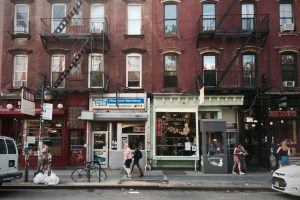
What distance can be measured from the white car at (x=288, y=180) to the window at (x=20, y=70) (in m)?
16.1

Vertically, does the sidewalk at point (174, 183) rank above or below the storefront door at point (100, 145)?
below

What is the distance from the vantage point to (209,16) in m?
23.3

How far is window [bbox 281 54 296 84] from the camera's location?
23.1 meters

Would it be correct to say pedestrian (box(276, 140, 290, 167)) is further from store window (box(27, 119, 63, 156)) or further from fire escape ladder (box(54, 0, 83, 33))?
fire escape ladder (box(54, 0, 83, 33))

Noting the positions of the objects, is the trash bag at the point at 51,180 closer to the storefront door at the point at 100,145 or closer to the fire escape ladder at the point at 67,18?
the storefront door at the point at 100,145

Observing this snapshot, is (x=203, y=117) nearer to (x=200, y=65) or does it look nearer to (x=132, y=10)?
(x=200, y=65)

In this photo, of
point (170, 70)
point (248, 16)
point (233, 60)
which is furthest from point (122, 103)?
point (248, 16)

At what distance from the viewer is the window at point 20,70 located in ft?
77.5

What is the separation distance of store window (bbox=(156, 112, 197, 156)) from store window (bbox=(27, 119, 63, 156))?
234 inches

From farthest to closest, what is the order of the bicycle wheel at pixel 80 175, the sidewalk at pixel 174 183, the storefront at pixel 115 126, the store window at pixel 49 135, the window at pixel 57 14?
the window at pixel 57 14 → the store window at pixel 49 135 → the storefront at pixel 115 126 → the bicycle wheel at pixel 80 175 → the sidewalk at pixel 174 183

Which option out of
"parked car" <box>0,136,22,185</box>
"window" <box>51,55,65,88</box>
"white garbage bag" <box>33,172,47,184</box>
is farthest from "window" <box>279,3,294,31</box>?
"parked car" <box>0,136,22,185</box>

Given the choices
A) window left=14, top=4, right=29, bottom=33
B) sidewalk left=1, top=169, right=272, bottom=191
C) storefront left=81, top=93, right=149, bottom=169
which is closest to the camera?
sidewalk left=1, top=169, right=272, bottom=191

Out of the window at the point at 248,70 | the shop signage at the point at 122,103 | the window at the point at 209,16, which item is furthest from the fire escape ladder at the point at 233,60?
the shop signage at the point at 122,103

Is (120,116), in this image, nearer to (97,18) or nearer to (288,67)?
(97,18)
